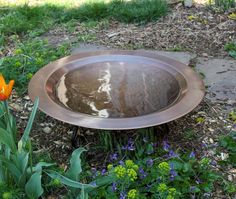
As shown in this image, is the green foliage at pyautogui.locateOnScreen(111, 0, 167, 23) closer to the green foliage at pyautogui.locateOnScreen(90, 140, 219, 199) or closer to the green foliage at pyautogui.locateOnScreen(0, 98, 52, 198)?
the green foliage at pyautogui.locateOnScreen(90, 140, 219, 199)

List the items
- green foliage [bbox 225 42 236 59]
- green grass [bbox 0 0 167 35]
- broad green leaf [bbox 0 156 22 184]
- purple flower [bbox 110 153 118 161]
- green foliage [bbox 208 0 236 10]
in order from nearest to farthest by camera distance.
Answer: broad green leaf [bbox 0 156 22 184] < purple flower [bbox 110 153 118 161] < green foliage [bbox 225 42 236 59] < green grass [bbox 0 0 167 35] < green foliage [bbox 208 0 236 10]

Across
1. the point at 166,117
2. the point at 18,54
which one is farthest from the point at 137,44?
the point at 166,117

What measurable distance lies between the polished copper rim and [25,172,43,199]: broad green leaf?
1.23 feet

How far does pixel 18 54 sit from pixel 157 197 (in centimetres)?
208

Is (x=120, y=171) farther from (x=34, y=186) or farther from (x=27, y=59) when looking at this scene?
(x=27, y=59)

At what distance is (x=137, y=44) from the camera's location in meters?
4.40

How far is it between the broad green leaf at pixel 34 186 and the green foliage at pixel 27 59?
1.33 metres

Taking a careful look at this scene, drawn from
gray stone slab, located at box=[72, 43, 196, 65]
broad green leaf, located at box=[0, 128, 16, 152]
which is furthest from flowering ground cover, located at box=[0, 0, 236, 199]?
gray stone slab, located at box=[72, 43, 196, 65]

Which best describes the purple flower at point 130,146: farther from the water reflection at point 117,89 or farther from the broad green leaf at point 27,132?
the broad green leaf at point 27,132

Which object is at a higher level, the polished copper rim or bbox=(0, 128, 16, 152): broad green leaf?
bbox=(0, 128, 16, 152): broad green leaf

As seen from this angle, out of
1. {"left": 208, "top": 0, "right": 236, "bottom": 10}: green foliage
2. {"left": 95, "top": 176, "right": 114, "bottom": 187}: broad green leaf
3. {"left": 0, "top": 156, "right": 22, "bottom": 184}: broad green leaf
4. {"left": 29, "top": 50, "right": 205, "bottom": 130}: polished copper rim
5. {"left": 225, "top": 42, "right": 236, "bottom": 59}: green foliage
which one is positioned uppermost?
{"left": 29, "top": 50, "right": 205, "bottom": 130}: polished copper rim

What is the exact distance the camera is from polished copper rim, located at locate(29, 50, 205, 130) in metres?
2.44

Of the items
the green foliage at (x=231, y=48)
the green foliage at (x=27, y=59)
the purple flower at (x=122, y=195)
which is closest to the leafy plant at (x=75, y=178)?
the purple flower at (x=122, y=195)

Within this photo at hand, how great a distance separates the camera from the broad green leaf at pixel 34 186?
7.26 feet
